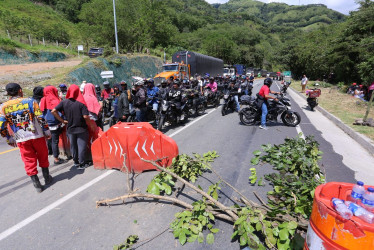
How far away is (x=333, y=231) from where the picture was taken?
1.66m

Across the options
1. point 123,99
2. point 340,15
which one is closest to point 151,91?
point 123,99

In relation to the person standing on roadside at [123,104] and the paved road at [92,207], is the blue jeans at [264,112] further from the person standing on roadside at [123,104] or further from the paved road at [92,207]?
the person standing on roadside at [123,104]

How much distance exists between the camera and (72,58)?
104ft

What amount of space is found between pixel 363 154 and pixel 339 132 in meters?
2.45

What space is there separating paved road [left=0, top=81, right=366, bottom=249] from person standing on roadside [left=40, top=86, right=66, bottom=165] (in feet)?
1.87

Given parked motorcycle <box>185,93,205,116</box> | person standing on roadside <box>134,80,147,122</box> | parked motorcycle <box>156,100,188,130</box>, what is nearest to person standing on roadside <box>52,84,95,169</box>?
person standing on roadside <box>134,80,147,122</box>

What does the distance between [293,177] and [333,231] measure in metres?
2.45

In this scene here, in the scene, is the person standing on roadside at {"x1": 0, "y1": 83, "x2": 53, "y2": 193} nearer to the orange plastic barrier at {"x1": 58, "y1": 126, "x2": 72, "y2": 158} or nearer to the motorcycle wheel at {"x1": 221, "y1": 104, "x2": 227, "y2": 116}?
the orange plastic barrier at {"x1": 58, "y1": 126, "x2": 72, "y2": 158}

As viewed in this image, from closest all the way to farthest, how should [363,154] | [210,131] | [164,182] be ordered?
1. [164,182]
2. [363,154]
3. [210,131]

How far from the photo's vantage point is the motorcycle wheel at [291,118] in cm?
845

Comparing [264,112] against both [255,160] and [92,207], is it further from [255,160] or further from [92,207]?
[92,207]

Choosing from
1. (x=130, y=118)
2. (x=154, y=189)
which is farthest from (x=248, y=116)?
(x=154, y=189)

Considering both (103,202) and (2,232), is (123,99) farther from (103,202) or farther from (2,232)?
(2,232)

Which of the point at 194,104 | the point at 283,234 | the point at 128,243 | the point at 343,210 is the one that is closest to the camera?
the point at 343,210
